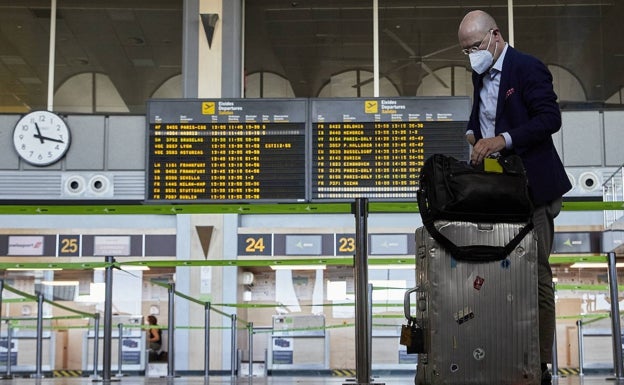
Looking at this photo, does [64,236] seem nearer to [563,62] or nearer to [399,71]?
[399,71]

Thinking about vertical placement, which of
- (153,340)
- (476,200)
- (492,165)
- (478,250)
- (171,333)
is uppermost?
(492,165)

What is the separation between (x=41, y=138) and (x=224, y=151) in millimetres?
5768

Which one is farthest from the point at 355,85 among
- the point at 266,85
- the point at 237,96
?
the point at 237,96

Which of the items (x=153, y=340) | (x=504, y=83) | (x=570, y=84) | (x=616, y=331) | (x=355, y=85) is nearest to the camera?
(x=504, y=83)

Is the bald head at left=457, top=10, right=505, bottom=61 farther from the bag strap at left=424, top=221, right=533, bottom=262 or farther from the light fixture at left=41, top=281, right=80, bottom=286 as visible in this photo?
the light fixture at left=41, top=281, right=80, bottom=286

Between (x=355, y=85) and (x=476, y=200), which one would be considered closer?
(x=476, y=200)

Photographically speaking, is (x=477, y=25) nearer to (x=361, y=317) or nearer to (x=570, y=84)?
(x=361, y=317)

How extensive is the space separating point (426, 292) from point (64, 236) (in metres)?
11.0

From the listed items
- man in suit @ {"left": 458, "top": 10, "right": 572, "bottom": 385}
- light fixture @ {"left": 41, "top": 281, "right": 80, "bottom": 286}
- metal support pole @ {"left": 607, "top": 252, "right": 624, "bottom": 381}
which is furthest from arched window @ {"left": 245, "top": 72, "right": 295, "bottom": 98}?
man in suit @ {"left": 458, "top": 10, "right": 572, "bottom": 385}

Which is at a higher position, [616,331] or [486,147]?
[486,147]

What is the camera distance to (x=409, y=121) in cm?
760

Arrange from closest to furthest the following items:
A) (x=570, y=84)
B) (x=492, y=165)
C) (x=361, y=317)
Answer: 1. (x=492, y=165)
2. (x=361, y=317)
3. (x=570, y=84)

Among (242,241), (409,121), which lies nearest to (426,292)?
(409,121)

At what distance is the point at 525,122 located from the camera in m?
3.12
